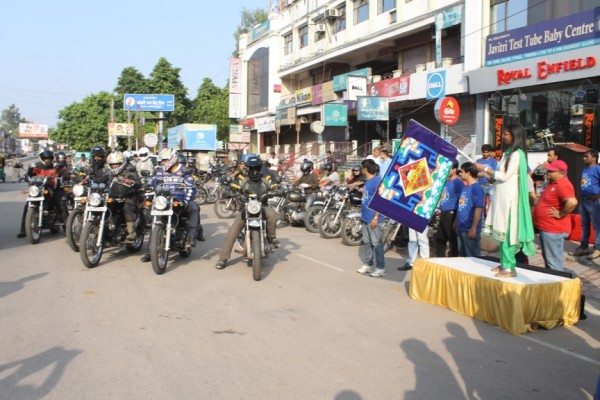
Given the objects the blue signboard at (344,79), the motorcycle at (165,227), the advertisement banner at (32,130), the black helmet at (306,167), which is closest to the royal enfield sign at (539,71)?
the blue signboard at (344,79)

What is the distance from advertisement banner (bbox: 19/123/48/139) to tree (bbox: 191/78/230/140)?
84.0 m

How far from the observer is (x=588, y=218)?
31.6ft

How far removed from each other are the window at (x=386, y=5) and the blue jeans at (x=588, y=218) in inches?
708

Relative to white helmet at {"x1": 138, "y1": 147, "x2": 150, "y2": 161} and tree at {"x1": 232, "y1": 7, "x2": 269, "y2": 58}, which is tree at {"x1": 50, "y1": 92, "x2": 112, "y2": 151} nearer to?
tree at {"x1": 232, "y1": 7, "x2": 269, "y2": 58}

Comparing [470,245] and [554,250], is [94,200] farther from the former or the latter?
[554,250]

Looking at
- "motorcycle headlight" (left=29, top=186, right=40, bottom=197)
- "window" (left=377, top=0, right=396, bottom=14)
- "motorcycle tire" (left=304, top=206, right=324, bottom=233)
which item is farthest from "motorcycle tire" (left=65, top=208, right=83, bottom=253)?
"window" (left=377, top=0, right=396, bottom=14)

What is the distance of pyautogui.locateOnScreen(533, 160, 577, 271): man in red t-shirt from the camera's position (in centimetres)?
656

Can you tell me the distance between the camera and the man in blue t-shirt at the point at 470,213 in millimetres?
7246

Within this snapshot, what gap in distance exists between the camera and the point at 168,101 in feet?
152

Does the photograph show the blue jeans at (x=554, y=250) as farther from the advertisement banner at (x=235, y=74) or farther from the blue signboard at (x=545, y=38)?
the advertisement banner at (x=235, y=74)

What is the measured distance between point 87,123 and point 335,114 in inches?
2091

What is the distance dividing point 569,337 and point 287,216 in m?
8.96

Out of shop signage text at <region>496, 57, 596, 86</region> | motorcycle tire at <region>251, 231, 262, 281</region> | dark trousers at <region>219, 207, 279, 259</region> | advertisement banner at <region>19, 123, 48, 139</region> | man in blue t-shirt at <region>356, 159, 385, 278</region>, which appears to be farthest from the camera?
advertisement banner at <region>19, 123, 48, 139</region>

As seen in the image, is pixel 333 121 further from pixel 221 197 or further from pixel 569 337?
pixel 569 337
